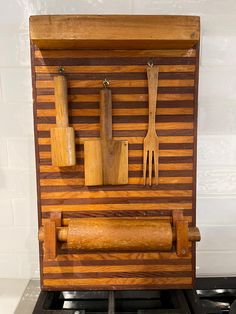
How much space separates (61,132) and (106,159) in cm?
14

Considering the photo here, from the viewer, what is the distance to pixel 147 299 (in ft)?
2.81

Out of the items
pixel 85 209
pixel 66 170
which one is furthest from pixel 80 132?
pixel 85 209

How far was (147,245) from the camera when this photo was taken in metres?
0.77

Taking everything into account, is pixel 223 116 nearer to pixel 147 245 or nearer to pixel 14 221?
pixel 147 245

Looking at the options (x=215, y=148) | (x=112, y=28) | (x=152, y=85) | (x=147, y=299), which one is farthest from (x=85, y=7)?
(x=147, y=299)

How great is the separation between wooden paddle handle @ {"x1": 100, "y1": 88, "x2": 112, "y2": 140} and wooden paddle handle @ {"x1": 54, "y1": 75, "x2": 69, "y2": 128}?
3.6 inches

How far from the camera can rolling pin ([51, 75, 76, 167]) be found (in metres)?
0.77

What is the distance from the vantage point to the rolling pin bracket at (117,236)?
77 cm

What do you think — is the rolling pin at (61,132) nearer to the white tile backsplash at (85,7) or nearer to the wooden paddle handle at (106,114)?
the wooden paddle handle at (106,114)

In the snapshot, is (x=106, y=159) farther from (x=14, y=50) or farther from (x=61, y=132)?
(x=14, y=50)

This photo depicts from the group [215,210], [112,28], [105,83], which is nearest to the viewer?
[112,28]

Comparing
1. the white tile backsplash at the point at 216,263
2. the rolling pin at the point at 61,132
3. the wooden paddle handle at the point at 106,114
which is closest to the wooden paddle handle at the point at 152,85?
the wooden paddle handle at the point at 106,114

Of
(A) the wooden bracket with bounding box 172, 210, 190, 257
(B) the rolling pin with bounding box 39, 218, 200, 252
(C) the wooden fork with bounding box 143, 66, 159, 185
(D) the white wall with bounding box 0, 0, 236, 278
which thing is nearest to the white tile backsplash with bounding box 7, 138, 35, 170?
(D) the white wall with bounding box 0, 0, 236, 278

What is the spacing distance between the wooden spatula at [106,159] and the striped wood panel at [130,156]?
0.02 m
